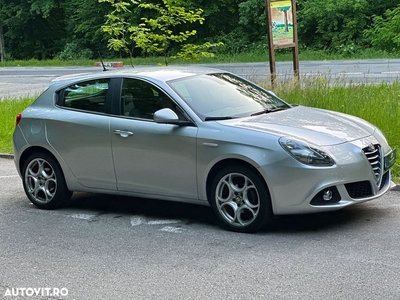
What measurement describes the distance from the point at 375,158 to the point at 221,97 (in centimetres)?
169

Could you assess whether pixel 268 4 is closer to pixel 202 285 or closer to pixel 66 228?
pixel 66 228

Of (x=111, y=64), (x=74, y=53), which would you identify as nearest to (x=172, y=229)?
(x=111, y=64)

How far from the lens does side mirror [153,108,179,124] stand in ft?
24.0

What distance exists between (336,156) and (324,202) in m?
0.42

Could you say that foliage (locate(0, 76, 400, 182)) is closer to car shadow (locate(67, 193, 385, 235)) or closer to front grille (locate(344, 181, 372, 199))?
car shadow (locate(67, 193, 385, 235))

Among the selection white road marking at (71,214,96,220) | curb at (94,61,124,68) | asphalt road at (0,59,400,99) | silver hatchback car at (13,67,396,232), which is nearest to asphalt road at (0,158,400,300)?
white road marking at (71,214,96,220)

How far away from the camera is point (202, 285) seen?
5.62 meters

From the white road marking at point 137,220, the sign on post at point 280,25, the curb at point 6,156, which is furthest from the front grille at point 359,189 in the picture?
the sign on post at point 280,25

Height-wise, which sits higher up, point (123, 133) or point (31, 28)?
point (31, 28)

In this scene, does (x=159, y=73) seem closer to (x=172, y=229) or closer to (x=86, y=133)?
(x=86, y=133)

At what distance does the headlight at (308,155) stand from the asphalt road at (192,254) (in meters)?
0.67

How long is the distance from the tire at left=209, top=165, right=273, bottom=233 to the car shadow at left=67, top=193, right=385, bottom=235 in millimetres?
207

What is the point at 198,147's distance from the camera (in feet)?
23.7

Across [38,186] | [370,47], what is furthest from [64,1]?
[38,186]
